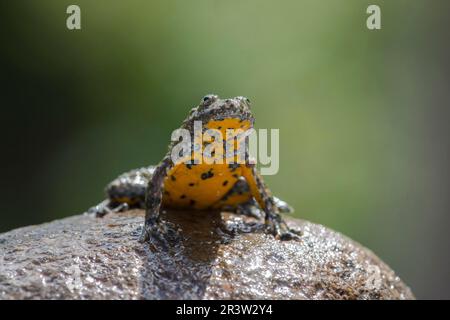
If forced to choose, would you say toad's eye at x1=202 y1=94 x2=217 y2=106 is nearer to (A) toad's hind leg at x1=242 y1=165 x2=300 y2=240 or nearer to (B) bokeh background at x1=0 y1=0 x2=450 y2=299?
(A) toad's hind leg at x1=242 y1=165 x2=300 y2=240

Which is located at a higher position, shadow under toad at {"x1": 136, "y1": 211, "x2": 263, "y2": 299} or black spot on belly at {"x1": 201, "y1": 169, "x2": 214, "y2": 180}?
black spot on belly at {"x1": 201, "y1": 169, "x2": 214, "y2": 180}

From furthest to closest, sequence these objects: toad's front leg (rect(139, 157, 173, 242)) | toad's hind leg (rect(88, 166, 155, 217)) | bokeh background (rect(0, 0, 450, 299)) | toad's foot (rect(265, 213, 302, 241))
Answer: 1. bokeh background (rect(0, 0, 450, 299))
2. toad's hind leg (rect(88, 166, 155, 217))
3. toad's foot (rect(265, 213, 302, 241))
4. toad's front leg (rect(139, 157, 173, 242))

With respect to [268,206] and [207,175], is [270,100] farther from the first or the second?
[207,175]

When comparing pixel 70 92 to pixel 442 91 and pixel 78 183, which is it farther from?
pixel 442 91

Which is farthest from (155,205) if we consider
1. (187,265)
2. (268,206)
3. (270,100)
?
(270,100)

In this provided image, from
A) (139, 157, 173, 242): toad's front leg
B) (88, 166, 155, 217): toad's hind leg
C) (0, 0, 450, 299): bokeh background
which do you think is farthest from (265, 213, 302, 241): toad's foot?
(0, 0, 450, 299): bokeh background
